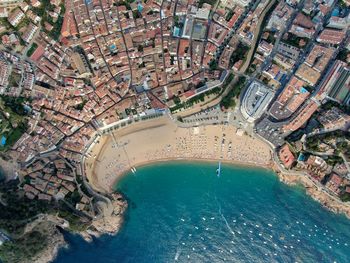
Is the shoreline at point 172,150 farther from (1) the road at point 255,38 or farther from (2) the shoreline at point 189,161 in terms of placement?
(1) the road at point 255,38

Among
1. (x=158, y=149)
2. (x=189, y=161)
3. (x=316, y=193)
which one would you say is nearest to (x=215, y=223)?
(x=189, y=161)

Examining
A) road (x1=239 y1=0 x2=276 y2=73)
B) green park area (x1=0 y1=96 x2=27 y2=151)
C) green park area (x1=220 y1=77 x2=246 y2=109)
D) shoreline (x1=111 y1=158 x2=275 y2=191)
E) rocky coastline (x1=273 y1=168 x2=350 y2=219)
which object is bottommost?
green park area (x1=0 y1=96 x2=27 y2=151)

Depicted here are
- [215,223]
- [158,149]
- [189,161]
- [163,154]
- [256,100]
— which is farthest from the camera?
[189,161]

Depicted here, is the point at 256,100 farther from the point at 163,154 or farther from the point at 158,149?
the point at 158,149

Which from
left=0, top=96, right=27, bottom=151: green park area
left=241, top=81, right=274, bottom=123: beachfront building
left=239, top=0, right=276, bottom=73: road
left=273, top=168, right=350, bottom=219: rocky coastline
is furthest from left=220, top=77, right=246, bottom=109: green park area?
left=0, top=96, right=27, bottom=151: green park area

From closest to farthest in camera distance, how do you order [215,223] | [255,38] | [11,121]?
[11,121]
[215,223]
[255,38]

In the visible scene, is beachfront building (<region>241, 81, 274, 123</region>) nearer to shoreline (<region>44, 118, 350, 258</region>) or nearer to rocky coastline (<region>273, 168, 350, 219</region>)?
shoreline (<region>44, 118, 350, 258</region>)

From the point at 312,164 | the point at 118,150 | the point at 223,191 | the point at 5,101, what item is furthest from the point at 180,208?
the point at 5,101
